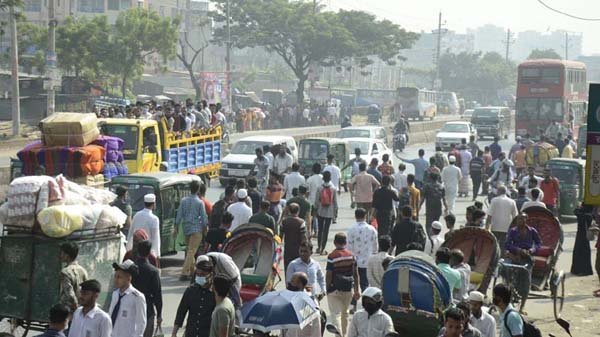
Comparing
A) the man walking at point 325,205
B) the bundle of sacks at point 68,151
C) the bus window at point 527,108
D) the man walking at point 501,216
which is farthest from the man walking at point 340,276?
the bus window at point 527,108

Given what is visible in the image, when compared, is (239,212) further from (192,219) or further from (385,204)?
(385,204)

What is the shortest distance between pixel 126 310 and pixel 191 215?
6.77m

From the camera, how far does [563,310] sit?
1645 cm

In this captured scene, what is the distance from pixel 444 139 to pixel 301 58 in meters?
31.8

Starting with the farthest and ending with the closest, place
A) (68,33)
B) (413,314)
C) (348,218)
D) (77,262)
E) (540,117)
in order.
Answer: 1. (68,33)
2. (540,117)
3. (348,218)
4. (77,262)
5. (413,314)

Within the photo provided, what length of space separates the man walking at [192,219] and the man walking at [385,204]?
3398mm

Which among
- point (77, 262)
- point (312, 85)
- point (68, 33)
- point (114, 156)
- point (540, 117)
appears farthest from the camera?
point (312, 85)

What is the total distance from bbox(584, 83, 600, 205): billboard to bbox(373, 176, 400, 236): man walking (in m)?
4.55

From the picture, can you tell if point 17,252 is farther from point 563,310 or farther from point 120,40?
point 120,40

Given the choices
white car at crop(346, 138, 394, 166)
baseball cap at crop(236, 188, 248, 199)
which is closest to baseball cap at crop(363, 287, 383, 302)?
baseball cap at crop(236, 188, 248, 199)

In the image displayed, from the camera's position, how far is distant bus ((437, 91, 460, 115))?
107500 millimetres

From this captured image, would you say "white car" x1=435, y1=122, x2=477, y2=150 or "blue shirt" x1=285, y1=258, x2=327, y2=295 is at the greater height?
"blue shirt" x1=285, y1=258, x2=327, y2=295

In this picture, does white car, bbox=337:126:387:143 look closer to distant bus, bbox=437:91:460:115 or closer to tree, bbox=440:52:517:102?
distant bus, bbox=437:91:460:115

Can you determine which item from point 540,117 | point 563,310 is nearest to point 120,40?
point 540,117
